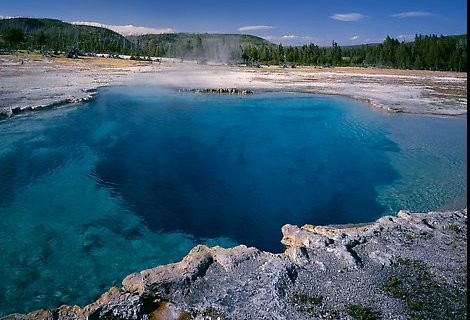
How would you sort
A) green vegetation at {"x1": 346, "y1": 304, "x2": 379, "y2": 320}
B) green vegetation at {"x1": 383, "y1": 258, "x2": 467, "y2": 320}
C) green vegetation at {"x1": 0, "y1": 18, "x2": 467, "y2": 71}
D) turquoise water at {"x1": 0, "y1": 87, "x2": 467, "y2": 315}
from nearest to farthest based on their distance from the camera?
green vegetation at {"x1": 346, "y1": 304, "x2": 379, "y2": 320} < green vegetation at {"x1": 383, "y1": 258, "x2": 467, "y2": 320} < turquoise water at {"x1": 0, "y1": 87, "x2": 467, "y2": 315} < green vegetation at {"x1": 0, "y1": 18, "x2": 467, "y2": 71}

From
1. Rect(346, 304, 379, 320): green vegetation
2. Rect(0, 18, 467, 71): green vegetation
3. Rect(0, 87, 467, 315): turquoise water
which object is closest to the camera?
Rect(346, 304, 379, 320): green vegetation

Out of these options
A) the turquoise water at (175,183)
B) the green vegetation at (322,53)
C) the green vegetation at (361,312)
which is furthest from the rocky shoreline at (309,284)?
the green vegetation at (322,53)

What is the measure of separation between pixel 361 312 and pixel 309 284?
1.12 meters

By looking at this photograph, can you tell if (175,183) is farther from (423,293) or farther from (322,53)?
(322,53)

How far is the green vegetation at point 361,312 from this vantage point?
22.4ft

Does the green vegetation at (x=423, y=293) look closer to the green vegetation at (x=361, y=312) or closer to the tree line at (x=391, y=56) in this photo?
the green vegetation at (x=361, y=312)

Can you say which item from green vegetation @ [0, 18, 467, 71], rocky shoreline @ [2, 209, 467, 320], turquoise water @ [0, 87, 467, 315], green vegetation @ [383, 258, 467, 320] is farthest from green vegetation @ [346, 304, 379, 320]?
green vegetation @ [0, 18, 467, 71]

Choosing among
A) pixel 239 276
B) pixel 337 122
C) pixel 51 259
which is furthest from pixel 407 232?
pixel 337 122

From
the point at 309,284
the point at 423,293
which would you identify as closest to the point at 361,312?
the point at 309,284

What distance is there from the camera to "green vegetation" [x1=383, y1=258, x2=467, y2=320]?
22.9ft

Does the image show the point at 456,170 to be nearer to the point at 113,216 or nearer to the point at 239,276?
the point at 239,276

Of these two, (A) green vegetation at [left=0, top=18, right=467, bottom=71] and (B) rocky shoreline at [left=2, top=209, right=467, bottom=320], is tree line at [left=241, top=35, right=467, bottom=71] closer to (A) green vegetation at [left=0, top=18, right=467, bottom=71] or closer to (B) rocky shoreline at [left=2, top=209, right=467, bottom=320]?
(A) green vegetation at [left=0, top=18, right=467, bottom=71]

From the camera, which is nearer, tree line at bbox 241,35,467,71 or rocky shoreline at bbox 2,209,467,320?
rocky shoreline at bbox 2,209,467,320

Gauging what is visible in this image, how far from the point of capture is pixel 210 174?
1670 cm
